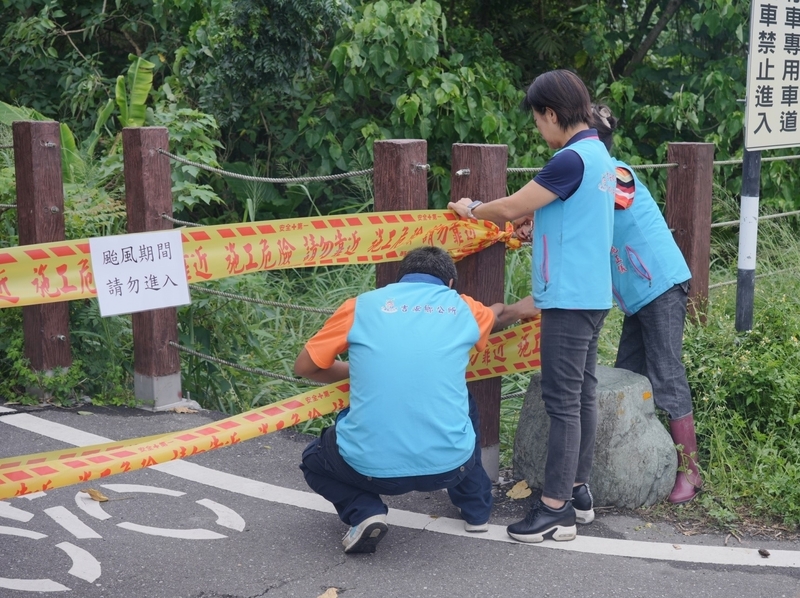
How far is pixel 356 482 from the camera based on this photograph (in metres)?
3.44

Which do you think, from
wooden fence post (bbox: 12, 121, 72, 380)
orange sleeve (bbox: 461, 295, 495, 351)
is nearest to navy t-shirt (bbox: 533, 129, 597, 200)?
orange sleeve (bbox: 461, 295, 495, 351)

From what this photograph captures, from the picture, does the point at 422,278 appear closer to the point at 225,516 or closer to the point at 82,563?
the point at 225,516

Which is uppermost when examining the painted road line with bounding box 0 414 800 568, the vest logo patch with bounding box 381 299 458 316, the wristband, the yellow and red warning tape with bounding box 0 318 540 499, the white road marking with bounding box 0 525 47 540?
the wristband

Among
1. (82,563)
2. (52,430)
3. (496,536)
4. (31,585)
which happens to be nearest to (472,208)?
(496,536)

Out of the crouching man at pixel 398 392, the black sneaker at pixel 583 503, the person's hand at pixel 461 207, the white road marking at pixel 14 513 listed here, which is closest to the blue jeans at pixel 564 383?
the black sneaker at pixel 583 503

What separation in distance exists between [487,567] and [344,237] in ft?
4.54

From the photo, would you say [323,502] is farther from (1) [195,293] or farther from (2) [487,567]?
(1) [195,293]

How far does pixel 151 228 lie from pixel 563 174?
230 centimetres

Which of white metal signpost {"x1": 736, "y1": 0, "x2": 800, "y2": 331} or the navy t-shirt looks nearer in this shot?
the navy t-shirt

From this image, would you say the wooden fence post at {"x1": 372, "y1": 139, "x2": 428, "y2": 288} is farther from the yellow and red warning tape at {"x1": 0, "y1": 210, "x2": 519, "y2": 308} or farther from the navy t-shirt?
the navy t-shirt

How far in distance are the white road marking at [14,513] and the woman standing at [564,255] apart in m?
1.89

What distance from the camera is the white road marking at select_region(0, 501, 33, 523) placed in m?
3.82

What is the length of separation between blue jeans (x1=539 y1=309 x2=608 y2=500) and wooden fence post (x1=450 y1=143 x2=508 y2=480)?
0.48m

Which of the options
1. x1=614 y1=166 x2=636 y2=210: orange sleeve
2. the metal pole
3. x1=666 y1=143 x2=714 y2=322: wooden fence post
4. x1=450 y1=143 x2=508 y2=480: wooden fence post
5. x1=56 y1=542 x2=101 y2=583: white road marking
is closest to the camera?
x1=56 y1=542 x2=101 y2=583: white road marking
